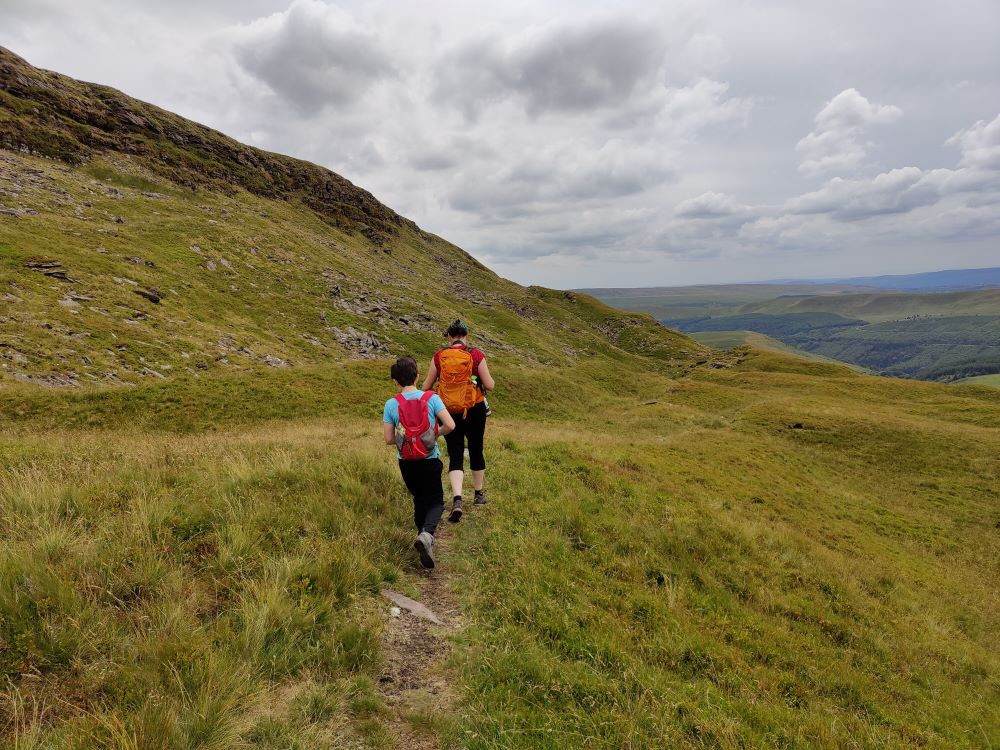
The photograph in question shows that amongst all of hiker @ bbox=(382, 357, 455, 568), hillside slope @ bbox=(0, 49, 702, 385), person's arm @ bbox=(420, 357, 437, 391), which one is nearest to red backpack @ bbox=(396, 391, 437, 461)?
hiker @ bbox=(382, 357, 455, 568)

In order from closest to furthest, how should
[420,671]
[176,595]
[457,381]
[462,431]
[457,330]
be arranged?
[176,595], [420,671], [457,381], [457,330], [462,431]

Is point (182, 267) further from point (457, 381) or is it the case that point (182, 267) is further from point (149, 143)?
point (149, 143)

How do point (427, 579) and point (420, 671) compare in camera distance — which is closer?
point (420, 671)

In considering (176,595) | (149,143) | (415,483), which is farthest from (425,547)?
(149,143)

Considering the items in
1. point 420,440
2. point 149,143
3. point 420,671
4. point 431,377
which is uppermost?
point 149,143

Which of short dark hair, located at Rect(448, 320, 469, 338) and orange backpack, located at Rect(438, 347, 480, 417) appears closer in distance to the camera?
orange backpack, located at Rect(438, 347, 480, 417)

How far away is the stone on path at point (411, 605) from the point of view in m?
6.46

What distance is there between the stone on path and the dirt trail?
0.27ft

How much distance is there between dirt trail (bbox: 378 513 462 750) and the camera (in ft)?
14.8

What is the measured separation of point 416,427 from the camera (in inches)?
300

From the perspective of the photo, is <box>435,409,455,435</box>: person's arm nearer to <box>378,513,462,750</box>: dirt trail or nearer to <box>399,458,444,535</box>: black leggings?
<box>399,458,444,535</box>: black leggings

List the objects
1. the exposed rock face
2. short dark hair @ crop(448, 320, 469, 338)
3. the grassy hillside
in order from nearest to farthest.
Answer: the grassy hillside → short dark hair @ crop(448, 320, 469, 338) → the exposed rock face

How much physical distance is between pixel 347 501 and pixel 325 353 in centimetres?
3291

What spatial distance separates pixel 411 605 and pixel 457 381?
13.8 ft
